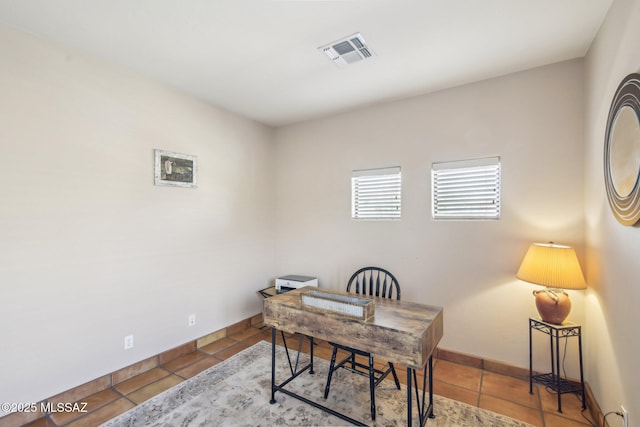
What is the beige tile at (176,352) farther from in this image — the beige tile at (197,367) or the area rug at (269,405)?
the area rug at (269,405)

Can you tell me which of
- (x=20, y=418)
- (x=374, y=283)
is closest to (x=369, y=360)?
(x=374, y=283)

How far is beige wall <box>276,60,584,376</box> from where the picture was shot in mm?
2355

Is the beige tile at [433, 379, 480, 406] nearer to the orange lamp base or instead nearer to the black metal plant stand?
the black metal plant stand

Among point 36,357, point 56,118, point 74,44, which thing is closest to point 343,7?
point 74,44

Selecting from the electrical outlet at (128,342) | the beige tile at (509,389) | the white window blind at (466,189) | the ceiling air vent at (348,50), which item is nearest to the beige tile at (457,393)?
the beige tile at (509,389)

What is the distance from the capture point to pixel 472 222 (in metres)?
2.69

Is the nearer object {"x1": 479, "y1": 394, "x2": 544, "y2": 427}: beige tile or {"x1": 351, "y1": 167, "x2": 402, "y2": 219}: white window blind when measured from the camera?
{"x1": 479, "y1": 394, "x2": 544, "y2": 427}: beige tile

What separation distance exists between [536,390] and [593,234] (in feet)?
4.38

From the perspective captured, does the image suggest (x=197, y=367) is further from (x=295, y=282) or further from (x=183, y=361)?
(x=295, y=282)

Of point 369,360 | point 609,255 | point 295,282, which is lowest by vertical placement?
point 369,360

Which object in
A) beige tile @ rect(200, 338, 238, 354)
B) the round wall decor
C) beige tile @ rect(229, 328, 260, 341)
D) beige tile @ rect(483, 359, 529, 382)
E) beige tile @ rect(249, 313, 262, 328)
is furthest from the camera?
beige tile @ rect(249, 313, 262, 328)

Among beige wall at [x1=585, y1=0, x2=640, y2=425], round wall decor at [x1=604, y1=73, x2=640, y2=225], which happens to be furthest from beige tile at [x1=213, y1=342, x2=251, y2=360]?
round wall decor at [x1=604, y1=73, x2=640, y2=225]

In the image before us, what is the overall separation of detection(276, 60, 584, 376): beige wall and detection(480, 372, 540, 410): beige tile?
0.16m

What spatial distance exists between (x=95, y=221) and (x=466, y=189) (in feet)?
10.9
